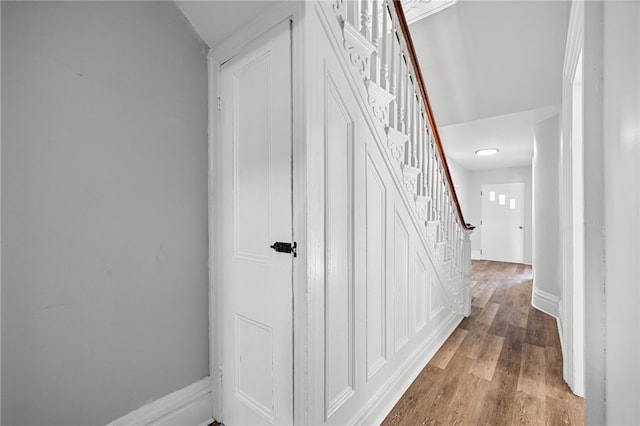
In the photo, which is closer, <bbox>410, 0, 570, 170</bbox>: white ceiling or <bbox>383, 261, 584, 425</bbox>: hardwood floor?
<bbox>383, 261, 584, 425</bbox>: hardwood floor

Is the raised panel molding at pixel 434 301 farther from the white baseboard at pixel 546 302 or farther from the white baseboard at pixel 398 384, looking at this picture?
the white baseboard at pixel 546 302

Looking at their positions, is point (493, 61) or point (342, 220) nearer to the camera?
point (342, 220)

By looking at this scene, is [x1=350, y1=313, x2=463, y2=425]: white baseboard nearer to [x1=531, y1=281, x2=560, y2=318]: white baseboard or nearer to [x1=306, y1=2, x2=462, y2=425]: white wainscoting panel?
[x1=306, y1=2, x2=462, y2=425]: white wainscoting panel

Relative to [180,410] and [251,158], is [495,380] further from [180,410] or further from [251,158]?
[251,158]

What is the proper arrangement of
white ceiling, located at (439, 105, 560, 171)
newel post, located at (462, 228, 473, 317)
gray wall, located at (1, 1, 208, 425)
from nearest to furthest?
gray wall, located at (1, 1, 208, 425) → newel post, located at (462, 228, 473, 317) → white ceiling, located at (439, 105, 560, 171)

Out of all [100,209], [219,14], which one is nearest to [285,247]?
[100,209]

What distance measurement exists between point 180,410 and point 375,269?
1155 millimetres

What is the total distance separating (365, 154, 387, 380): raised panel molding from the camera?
1.41m

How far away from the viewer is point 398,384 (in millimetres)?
1663

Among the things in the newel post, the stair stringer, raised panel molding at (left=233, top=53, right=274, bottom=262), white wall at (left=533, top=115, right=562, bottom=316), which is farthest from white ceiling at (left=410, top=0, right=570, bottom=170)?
raised panel molding at (left=233, top=53, right=274, bottom=262)

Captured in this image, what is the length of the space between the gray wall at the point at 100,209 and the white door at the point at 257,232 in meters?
0.17

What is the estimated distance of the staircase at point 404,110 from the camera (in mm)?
1351

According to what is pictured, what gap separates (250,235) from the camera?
130cm

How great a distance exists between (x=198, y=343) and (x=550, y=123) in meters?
4.08
